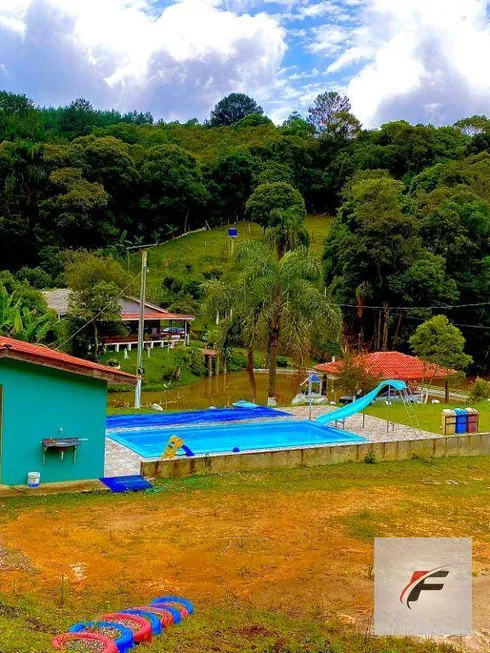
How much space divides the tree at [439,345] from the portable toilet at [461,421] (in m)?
10.2

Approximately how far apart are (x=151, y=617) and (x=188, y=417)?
13038 millimetres

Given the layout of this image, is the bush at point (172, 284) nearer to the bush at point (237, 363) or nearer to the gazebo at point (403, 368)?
the bush at point (237, 363)

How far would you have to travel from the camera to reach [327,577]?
8406 millimetres

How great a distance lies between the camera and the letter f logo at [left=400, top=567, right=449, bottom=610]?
6570 mm

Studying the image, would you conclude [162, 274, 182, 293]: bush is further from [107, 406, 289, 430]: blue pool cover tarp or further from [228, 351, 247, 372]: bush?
[107, 406, 289, 430]: blue pool cover tarp

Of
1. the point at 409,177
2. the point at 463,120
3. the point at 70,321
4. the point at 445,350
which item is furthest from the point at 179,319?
the point at 463,120

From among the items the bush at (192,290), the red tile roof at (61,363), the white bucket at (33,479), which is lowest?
the white bucket at (33,479)

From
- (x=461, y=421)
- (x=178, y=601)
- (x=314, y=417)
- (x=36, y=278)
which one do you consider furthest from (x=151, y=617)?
(x=36, y=278)

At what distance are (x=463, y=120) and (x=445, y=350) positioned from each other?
51.1 metres

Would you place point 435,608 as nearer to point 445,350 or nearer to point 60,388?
point 60,388

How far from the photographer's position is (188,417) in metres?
19.6

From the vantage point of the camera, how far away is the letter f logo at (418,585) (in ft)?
21.6

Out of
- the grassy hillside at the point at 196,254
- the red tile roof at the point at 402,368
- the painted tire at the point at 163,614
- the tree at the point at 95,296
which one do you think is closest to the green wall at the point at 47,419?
the painted tire at the point at 163,614

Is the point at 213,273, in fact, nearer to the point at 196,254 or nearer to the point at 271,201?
the point at 196,254
